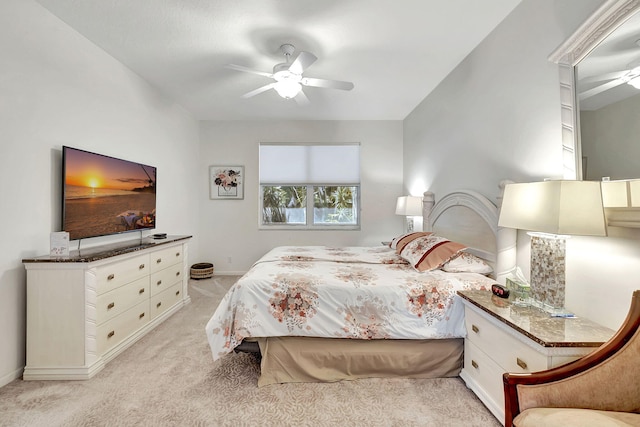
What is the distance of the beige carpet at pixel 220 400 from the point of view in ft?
5.15

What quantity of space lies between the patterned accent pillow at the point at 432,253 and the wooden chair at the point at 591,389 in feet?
3.75

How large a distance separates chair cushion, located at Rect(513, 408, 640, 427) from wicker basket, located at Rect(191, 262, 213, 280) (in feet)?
14.1

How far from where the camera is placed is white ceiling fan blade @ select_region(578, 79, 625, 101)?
4.29ft

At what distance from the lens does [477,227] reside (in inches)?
95.0

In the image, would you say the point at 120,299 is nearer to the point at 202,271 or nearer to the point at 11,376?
the point at 11,376

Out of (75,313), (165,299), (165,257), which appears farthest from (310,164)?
(75,313)

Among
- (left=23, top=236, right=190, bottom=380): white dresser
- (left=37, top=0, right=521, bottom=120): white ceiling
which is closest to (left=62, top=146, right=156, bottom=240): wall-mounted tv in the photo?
(left=23, top=236, right=190, bottom=380): white dresser

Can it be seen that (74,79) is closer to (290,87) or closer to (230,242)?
(290,87)

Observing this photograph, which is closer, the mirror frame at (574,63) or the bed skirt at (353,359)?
the mirror frame at (574,63)

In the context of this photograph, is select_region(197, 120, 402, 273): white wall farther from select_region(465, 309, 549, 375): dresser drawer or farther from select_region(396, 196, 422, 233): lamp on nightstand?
select_region(465, 309, 549, 375): dresser drawer

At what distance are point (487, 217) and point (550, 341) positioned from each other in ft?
4.02

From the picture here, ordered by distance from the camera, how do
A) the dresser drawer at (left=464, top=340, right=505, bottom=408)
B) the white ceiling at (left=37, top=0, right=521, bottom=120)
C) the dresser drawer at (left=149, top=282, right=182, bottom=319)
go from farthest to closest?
the dresser drawer at (left=149, top=282, right=182, bottom=319) < the white ceiling at (left=37, top=0, right=521, bottom=120) < the dresser drawer at (left=464, top=340, right=505, bottom=408)

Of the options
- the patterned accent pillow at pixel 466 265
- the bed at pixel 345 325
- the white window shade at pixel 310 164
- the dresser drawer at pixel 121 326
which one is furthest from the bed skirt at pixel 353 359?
the white window shade at pixel 310 164

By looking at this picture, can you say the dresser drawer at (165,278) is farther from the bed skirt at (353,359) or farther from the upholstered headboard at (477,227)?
the upholstered headboard at (477,227)
